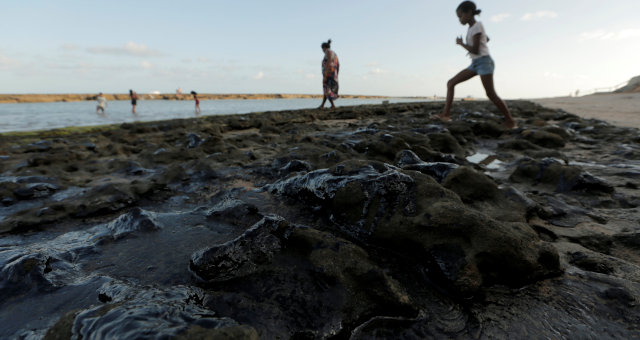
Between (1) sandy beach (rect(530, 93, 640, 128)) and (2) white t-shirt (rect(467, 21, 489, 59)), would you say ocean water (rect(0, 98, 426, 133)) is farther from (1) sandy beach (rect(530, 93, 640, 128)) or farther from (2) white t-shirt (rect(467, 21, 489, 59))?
(1) sandy beach (rect(530, 93, 640, 128))

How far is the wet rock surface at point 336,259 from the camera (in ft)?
3.38

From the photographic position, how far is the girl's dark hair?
5.36 m

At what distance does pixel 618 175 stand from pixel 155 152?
4957 mm

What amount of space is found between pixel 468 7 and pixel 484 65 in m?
1.07

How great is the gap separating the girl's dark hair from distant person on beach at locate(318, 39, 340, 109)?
5.95 m

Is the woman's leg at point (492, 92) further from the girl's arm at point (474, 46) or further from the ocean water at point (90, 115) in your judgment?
the ocean water at point (90, 115)

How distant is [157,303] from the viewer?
105cm

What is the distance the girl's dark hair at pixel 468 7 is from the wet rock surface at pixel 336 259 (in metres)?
4.07

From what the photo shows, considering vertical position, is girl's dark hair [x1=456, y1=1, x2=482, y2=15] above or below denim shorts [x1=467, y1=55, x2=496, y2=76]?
above

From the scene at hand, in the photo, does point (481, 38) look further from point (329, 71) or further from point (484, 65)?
point (329, 71)

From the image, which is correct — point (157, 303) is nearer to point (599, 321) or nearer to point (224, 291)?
point (224, 291)

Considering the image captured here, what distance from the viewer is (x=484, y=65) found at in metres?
5.48

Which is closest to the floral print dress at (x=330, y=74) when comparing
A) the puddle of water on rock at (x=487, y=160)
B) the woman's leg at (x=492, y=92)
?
the woman's leg at (x=492, y=92)

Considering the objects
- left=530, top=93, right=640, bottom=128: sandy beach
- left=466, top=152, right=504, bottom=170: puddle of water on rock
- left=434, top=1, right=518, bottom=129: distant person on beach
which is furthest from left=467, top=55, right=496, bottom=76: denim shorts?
left=530, top=93, right=640, bottom=128: sandy beach
